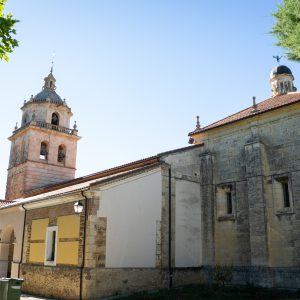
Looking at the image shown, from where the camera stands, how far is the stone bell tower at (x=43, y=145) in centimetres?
3053

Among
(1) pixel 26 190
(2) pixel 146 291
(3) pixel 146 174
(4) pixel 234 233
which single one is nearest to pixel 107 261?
(2) pixel 146 291

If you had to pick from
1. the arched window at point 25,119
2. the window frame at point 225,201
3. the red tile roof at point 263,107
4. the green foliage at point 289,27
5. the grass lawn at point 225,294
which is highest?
the arched window at point 25,119

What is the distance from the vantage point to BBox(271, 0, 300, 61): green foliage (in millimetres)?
9375

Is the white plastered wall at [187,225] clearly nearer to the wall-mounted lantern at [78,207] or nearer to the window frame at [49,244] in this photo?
the wall-mounted lantern at [78,207]

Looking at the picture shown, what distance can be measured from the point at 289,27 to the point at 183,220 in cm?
1081

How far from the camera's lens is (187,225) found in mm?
18359

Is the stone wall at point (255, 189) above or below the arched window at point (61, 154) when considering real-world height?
below

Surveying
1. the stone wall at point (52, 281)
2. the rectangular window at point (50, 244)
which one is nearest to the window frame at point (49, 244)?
the rectangular window at point (50, 244)

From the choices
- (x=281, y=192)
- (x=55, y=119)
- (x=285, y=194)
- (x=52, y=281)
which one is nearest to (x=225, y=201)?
(x=281, y=192)

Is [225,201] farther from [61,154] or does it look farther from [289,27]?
[61,154]

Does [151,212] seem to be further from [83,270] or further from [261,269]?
[261,269]

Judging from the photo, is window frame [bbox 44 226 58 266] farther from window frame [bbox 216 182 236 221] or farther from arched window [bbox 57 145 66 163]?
arched window [bbox 57 145 66 163]

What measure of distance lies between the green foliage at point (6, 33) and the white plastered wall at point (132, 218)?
859 cm

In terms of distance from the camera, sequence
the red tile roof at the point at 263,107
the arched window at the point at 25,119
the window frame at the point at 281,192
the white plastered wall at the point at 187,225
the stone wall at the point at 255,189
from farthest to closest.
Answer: the arched window at the point at 25,119, the white plastered wall at the point at 187,225, the red tile roof at the point at 263,107, the window frame at the point at 281,192, the stone wall at the point at 255,189
